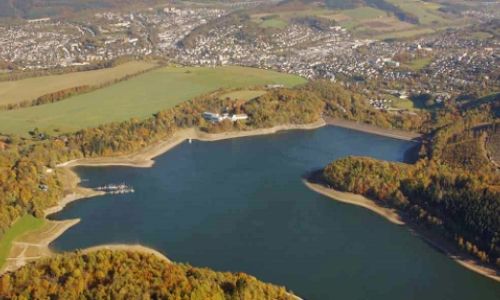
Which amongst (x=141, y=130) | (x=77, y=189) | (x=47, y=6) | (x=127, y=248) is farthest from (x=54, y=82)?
(x=47, y=6)

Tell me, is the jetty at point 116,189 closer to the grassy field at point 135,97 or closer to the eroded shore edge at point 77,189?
the eroded shore edge at point 77,189

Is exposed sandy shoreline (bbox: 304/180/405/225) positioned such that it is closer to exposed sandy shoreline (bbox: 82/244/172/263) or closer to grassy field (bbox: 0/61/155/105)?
exposed sandy shoreline (bbox: 82/244/172/263)

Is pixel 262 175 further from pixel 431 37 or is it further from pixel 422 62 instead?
pixel 431 37

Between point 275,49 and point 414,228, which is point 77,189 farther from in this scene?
point 275,49

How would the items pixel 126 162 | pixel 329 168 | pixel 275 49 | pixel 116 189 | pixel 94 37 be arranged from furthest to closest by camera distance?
pixel 94 37
pixel 275 49
pixel 126 162
pixel 329 168
pixel 116 189

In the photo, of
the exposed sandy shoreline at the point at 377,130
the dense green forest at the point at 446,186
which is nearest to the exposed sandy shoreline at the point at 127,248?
the dense green forest at the point at 446,186

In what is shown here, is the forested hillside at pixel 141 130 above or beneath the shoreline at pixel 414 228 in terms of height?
above
